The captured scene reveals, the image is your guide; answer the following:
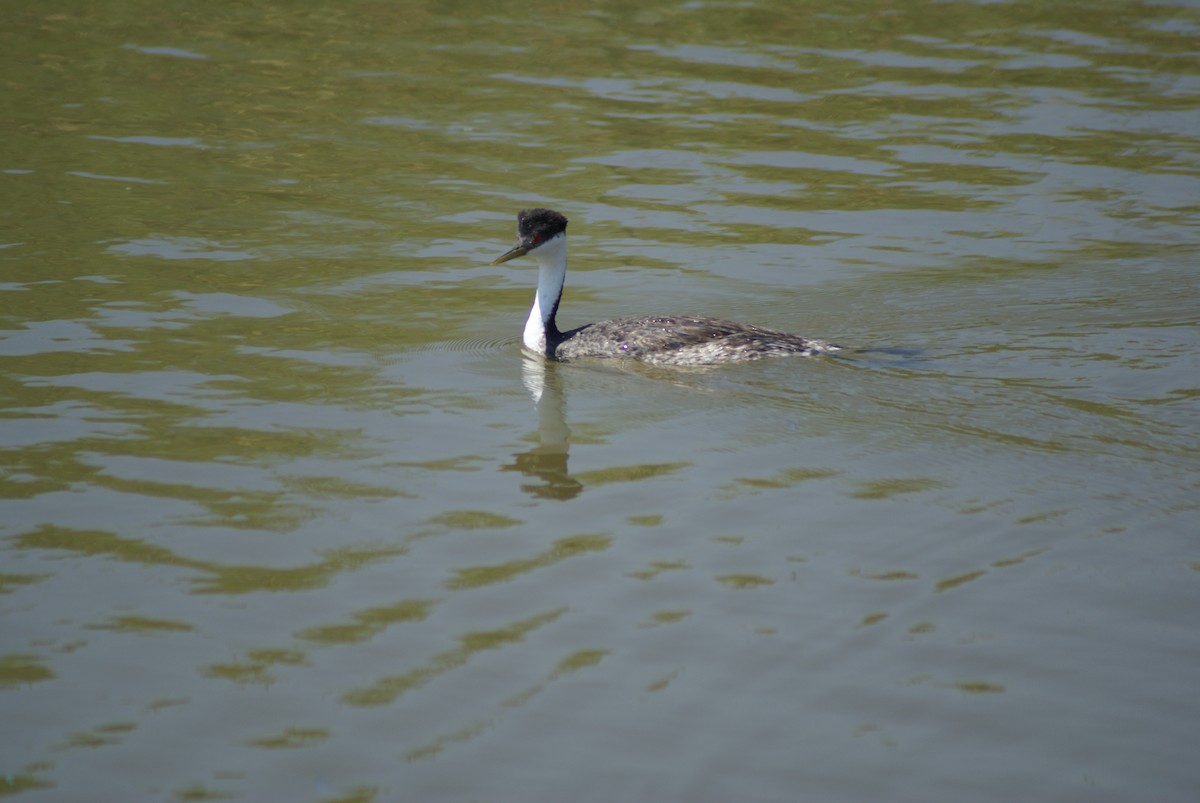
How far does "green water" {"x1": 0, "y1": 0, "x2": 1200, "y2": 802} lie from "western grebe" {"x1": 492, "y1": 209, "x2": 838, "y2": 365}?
25 centimetres

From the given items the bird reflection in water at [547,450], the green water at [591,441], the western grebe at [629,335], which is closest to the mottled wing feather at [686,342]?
the western grebe at [629,335]

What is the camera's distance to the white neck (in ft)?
37.7

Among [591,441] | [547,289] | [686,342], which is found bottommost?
[591,441]

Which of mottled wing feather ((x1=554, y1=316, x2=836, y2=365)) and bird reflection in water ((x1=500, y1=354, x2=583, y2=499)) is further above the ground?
mottled wing feather ((x1=554, y1=316, x2=836, y2=365))

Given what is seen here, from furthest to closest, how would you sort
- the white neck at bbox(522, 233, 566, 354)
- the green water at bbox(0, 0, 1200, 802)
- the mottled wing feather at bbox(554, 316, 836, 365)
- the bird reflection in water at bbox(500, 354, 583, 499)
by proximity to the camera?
the white neck at bbox(522, 233, 566, 354), the mottled wing feather at bbox(554, 316, 836, 365), the bird reflection in water at bbox(500, 354, 583, 499), the green water at bbox(0, 0, 1200, 802)

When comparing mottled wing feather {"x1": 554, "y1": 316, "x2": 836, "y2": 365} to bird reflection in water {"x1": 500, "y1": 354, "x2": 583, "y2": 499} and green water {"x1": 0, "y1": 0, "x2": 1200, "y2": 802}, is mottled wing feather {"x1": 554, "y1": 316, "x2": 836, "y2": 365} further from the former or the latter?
bird reflection in water {"x1": 500, "y1": 354, "x2": 583, "y2": 499}

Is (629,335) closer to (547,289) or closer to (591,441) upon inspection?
(547,289)

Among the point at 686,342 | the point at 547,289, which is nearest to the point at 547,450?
the point at 686,342

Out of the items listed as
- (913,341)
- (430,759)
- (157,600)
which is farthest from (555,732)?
(913,341)

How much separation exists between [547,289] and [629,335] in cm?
102

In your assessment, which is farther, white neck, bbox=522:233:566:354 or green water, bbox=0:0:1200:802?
white neck, bbox=522:233:566:354

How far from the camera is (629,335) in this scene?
438 inches

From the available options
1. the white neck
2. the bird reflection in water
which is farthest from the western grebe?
the bird reflection in water

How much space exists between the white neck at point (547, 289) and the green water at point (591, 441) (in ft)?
1.36
